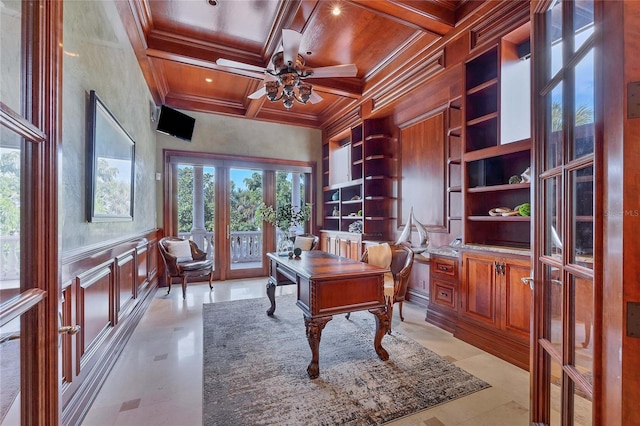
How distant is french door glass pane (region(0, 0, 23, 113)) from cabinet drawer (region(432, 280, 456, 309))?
3418 mm

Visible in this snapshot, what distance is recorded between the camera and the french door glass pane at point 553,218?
3.79ft

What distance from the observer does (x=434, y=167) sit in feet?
12.3

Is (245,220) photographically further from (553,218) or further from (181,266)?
(553,218)

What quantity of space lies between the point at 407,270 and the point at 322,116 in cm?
416

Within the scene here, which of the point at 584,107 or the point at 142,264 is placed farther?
the point at 142,264

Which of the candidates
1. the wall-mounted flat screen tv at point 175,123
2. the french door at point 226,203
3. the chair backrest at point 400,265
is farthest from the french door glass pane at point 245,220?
the chair backrest at point 400,265

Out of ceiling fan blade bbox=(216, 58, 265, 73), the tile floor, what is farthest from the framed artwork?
the tile floor

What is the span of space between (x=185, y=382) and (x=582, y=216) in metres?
2.57

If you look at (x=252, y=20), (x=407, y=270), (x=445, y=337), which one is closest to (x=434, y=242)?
(x=407, y=270)

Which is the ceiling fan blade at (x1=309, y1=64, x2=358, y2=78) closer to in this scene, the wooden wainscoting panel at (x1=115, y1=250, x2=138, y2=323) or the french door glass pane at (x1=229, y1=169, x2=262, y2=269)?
the wooden wainscoting panel at (x1=115, y1=250, x2=138, y2=323)

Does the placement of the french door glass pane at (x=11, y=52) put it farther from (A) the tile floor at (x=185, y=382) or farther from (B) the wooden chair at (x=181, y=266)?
(B) the wooden chair at (x=181, y=266)

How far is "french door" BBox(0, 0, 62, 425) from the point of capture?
0.67 metres

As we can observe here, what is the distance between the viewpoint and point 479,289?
8.86ft

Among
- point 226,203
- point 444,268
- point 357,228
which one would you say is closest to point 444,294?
point 444,268
